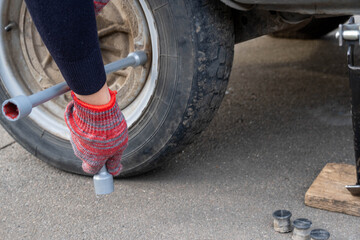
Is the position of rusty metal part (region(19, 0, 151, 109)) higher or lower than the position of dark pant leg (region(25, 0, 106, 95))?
lower

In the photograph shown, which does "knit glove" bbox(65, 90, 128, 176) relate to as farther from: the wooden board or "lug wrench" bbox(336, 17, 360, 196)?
the wooden board

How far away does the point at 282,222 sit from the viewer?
1621 millimetres

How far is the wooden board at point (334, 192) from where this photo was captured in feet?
5.58

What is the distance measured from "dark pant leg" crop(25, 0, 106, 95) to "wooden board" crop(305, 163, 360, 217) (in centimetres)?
100

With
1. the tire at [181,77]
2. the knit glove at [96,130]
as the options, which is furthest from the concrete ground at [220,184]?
the knit glove at [96,130]

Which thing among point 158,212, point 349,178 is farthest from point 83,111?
point 349,178

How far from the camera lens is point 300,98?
2.75m

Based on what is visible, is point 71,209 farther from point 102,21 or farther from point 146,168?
point 102,21

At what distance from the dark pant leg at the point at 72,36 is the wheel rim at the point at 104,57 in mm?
777

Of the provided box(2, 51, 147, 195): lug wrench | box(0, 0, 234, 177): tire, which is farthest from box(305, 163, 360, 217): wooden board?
box(2, 51, 147, 195): lug wrench

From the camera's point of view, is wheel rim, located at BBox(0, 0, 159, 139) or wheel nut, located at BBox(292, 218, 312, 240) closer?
wheel nut, located at BBox(292, 218, 312, 240)

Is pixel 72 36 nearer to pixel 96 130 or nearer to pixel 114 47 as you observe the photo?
pixel 96 130

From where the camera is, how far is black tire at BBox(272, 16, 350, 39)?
127 inches

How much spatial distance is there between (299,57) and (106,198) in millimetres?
1905
